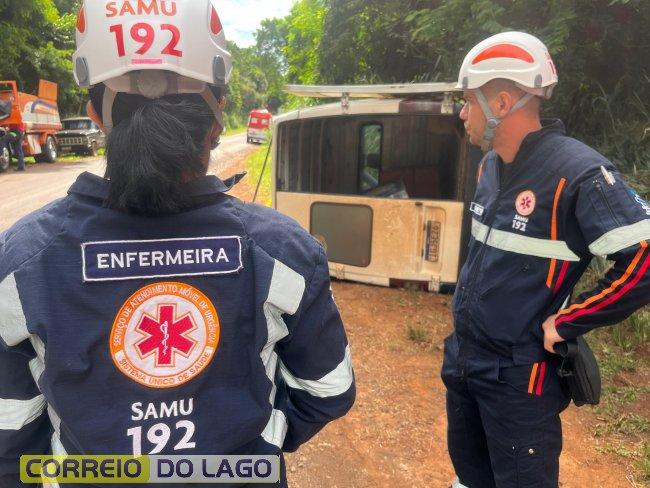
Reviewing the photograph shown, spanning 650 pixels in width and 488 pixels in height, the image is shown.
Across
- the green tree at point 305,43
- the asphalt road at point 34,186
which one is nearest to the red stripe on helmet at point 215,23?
the asphalt road at point 34,186

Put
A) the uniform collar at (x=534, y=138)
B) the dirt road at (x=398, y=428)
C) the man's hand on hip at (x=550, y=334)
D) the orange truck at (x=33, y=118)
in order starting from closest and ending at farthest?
the man's hand on hip at (x=550, y=334) < the uniform collar at (x=534, y=138) < the dirt road at (x=398, y=428) < the orange truck at (x=33, y=118)

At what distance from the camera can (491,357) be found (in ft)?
7.28

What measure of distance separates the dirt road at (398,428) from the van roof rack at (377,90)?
62.9 inches

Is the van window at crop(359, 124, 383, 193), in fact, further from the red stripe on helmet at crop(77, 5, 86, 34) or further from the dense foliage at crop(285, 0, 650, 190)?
the red stripe on helmet at crop(77, 5, 86, 34)

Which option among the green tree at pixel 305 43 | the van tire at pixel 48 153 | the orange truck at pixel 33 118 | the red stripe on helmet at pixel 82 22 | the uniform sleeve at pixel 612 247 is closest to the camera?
the red stripe on helmet at pixel 82 22

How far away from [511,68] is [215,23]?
53.1 inches

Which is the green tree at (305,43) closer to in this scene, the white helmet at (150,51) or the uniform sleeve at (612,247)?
the uniform sleeve at (612,247)

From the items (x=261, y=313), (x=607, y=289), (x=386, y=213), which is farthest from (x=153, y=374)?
(x=386, y=213)

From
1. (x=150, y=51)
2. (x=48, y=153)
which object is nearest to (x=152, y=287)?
(x=150, y=51)

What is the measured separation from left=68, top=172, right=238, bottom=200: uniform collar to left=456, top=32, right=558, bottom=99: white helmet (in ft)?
5.07

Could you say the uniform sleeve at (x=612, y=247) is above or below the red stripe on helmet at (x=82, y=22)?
below

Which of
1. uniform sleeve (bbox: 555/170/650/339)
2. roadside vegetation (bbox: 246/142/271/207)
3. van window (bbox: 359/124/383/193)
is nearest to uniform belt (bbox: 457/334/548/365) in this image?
uniform sleeve (bbox: 555/170/650/339)

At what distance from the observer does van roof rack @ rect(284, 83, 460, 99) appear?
4949 millimetres

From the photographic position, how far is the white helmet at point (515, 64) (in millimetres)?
2232
